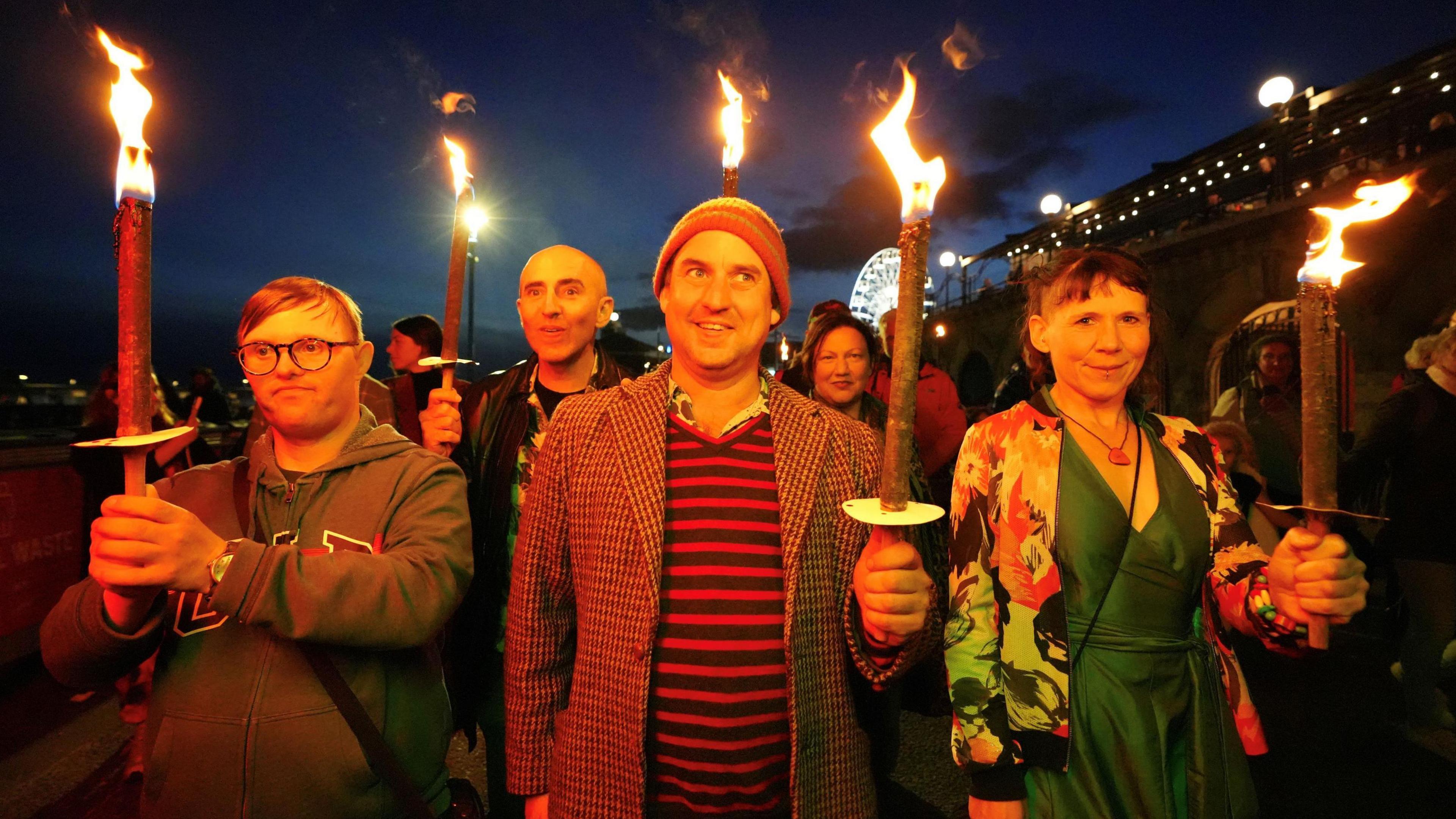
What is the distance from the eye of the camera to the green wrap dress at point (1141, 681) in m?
1.95

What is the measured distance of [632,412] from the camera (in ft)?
6.93

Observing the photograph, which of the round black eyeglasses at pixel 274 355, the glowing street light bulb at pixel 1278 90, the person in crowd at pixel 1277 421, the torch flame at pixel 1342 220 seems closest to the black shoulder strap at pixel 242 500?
the round black eyeglasses at pixel 274 355

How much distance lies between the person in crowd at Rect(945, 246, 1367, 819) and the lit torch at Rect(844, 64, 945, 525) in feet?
3.40

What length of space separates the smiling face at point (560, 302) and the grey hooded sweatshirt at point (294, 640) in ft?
4.70

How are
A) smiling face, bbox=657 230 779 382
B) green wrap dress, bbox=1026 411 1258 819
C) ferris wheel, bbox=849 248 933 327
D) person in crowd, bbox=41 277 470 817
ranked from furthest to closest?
ferris wheel, bbox=849 248 933 327, smiling face, bbox=657 230 779 382, green wrap dress, bbox=1026 411 1258 819, person in crowd, bbox=41 277 470 817

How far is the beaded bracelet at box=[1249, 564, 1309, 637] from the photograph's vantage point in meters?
1.71

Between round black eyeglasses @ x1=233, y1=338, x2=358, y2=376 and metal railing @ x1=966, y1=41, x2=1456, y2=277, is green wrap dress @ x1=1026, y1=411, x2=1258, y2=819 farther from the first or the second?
metal railing @ x1=966, y1=41, x2=1456, y2=277

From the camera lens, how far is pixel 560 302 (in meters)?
3.46

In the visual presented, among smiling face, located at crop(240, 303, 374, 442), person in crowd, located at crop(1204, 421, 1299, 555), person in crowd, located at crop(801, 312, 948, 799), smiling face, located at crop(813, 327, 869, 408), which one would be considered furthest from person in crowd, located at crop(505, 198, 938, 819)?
person in crowd, located at crop(1204, 421, 1299, 555)

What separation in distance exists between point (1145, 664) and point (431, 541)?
223 centimetres

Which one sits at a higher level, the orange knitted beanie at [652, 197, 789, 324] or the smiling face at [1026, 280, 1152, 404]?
the orange knitted beanie at [652, 197, 789, 324]

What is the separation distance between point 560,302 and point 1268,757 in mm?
5425

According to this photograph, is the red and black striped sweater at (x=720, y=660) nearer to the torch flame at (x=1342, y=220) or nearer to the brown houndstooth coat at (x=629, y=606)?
the brown houndstooth coat at (x=629, y=606)

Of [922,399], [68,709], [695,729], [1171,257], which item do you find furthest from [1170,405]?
[68,709]
